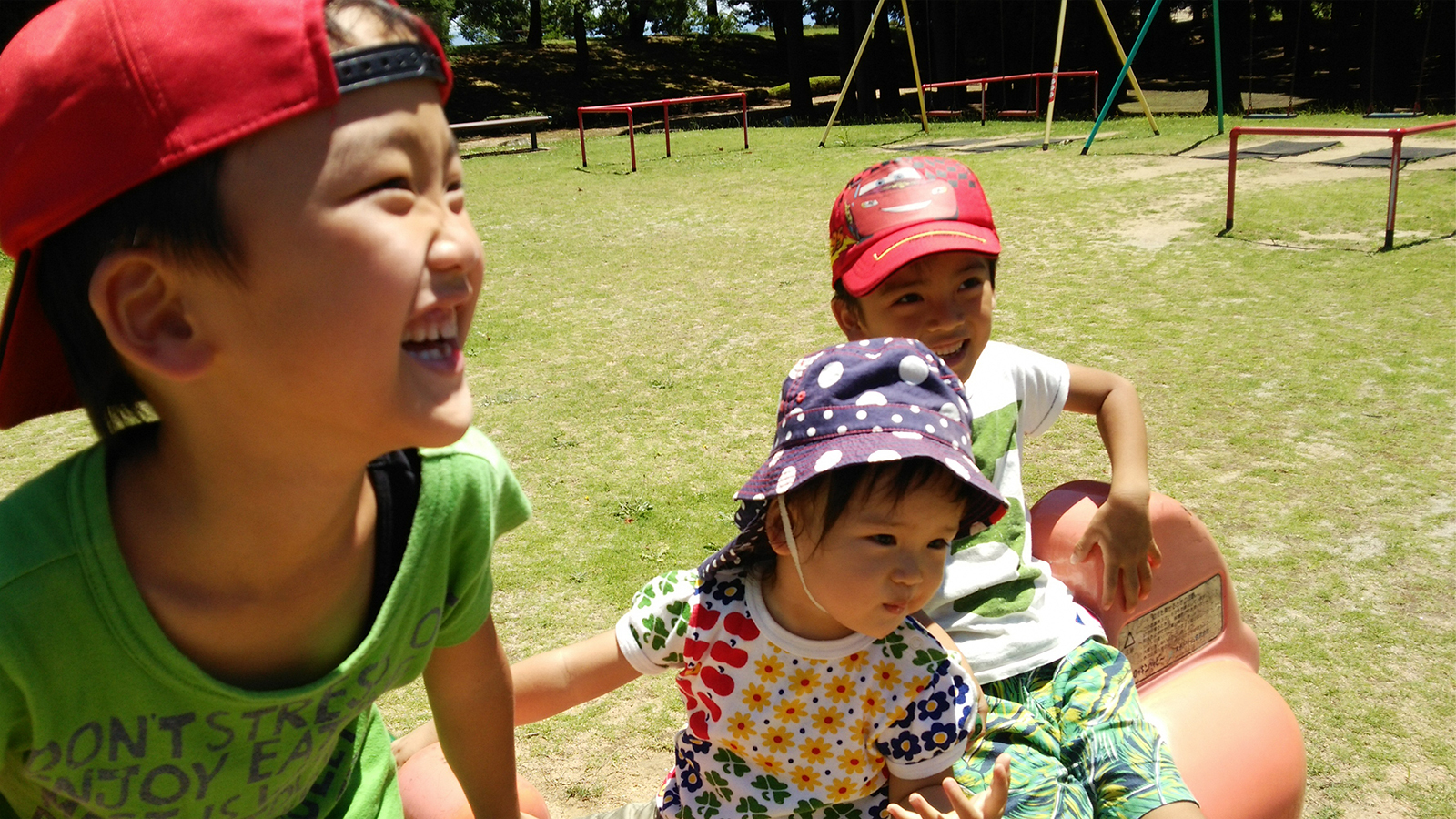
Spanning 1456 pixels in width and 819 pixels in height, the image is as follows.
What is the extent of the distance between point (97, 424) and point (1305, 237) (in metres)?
7.63

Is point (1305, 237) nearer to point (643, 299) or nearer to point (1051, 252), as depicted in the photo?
point (1051, 252)

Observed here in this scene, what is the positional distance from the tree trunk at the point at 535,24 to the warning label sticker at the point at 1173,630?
1273 inches

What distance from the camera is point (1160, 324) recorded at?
565cm

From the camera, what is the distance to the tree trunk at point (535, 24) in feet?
104

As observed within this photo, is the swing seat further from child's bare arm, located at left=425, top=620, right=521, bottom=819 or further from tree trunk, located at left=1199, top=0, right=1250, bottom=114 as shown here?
tree trunk, located at left=1199, top=0, right=1250, bottom=114

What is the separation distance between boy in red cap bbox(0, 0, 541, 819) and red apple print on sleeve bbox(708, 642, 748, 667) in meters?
0.55

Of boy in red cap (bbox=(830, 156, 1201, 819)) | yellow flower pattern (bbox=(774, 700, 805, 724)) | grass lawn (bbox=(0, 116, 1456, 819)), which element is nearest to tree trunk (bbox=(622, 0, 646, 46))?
grass lawn (bbox=(0, 116, 1456, 819))

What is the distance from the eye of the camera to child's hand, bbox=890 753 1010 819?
148 centimetres

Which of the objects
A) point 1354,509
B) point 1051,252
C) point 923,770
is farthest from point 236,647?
point 1051,252

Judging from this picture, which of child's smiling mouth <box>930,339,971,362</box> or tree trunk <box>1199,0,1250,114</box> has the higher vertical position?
tree trunk <box>1199,0,1250,114</box>

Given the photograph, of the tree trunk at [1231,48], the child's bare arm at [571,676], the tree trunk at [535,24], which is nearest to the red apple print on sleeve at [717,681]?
the child's bare arm at [571,676]

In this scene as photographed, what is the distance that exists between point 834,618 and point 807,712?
6.0 inches

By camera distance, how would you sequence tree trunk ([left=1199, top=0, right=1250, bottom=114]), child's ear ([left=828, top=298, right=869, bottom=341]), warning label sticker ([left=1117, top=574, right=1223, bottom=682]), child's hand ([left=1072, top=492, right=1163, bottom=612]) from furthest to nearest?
tree trunk ([left=1199, top=0, right=1250, bottom=114]) → child's ear ([left=828, top=298, right=869, bottom=341]) → warning label sticker ([left=1117, top=574, right=1223, bottom=682]) → child's hand ([left=1072, top=492, right=1163, bottom=612])

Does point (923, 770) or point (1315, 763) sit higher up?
point (923, 770)
